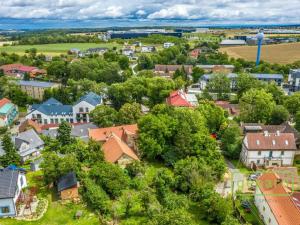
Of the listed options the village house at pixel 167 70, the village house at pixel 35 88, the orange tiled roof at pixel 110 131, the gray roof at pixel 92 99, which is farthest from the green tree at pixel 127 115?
the village house at pixel 167 70

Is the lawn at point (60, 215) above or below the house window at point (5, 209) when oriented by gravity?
below

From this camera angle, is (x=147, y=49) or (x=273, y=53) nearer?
(x=273, y=53)

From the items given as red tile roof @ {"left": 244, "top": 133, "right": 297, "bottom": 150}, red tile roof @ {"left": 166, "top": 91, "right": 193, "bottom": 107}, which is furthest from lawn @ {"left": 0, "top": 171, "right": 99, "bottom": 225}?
red tile roof @ {"left": 166, "top": 91, "right": 193, "bottom": 107}

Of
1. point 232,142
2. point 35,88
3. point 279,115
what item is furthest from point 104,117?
point 35,88

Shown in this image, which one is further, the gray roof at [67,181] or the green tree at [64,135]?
the green tree at [64,135]

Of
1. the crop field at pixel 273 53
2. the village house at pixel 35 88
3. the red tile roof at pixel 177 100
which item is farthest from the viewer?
the crop field at pixel 273 53

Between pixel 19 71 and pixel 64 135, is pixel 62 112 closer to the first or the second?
pixel 64 135

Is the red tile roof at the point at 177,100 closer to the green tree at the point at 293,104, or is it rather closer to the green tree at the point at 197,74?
the green tree at the point at 293,104
